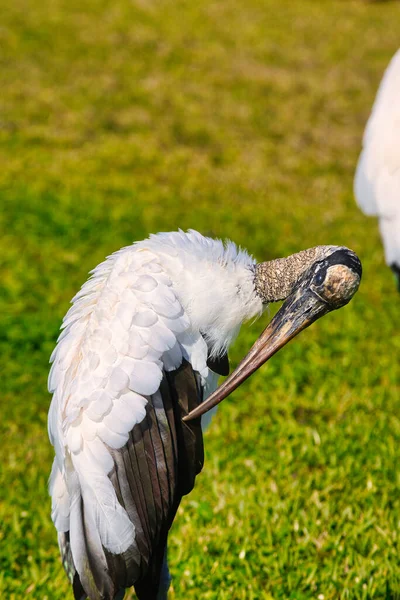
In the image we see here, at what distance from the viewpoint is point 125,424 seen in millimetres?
2348

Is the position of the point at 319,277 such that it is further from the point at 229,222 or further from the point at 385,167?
the point at 229,222

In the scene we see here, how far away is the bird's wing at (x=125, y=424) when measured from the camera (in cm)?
235

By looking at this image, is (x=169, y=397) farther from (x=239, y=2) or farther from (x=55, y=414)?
(x=239, y=2)

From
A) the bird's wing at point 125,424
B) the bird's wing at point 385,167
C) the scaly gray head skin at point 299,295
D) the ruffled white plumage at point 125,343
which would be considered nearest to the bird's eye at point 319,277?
the scaly gray head skin at point 299,295

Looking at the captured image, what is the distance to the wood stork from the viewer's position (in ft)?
7.73

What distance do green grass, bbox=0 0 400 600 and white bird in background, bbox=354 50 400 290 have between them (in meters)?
0.89

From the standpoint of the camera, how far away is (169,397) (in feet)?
8.09

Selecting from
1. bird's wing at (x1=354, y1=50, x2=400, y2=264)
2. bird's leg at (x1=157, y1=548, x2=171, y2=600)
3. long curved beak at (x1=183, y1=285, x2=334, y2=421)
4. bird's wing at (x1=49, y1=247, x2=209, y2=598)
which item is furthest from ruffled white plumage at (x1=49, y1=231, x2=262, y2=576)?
bird's wing at (x1=354, y1=50, x2=400, y2=264)

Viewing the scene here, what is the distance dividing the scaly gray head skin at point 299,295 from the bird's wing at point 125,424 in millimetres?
126

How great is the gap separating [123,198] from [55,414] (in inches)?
179

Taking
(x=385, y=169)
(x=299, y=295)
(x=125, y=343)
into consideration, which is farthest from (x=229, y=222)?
(x=125, y=343)

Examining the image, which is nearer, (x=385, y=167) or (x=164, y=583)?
(x=164, y=583)

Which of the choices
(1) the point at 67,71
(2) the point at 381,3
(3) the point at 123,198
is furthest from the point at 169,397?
(2) the point at 381,3

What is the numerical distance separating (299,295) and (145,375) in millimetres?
548
